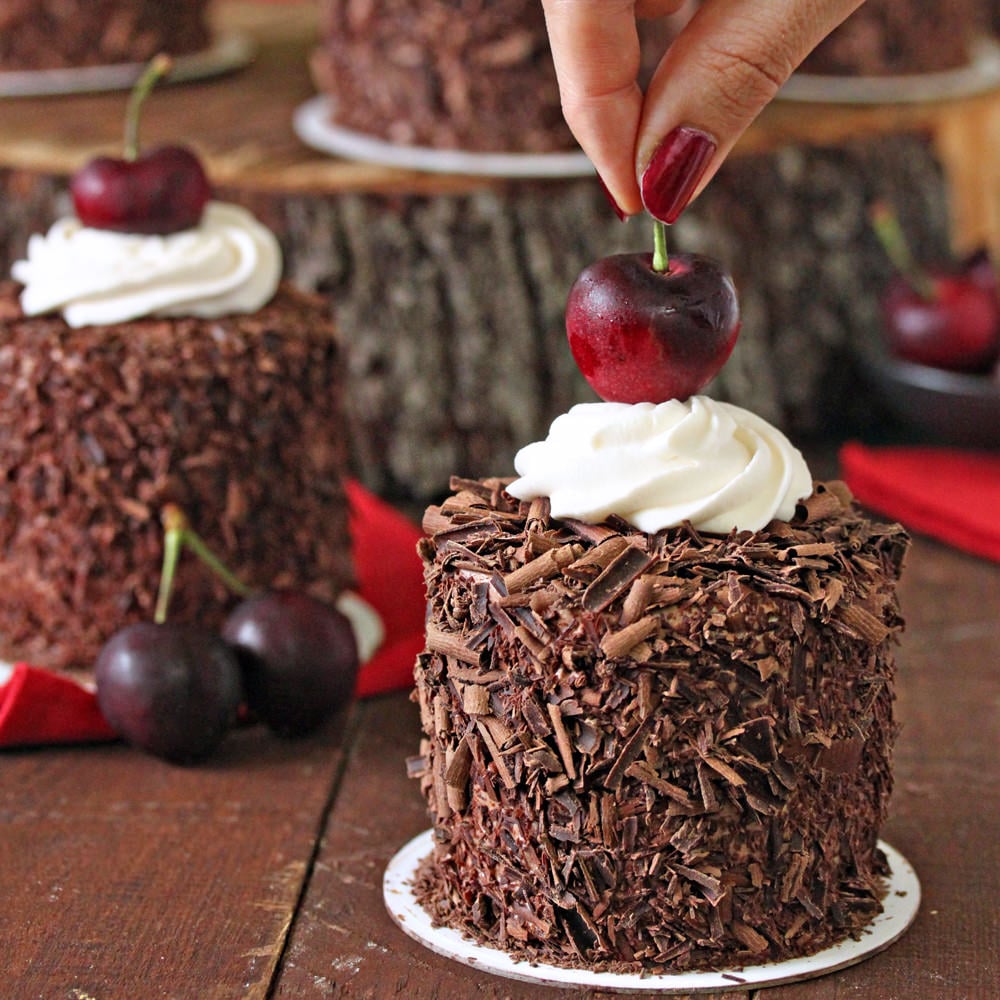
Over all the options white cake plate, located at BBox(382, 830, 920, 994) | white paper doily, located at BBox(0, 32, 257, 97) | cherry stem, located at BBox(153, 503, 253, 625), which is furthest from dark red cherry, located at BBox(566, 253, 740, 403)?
white paper doily, located at BBox(0, 32, 257, 97)

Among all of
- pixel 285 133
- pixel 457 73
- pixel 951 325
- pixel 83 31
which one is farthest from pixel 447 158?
pixel 83 31

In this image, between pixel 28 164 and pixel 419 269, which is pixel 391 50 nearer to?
pixel 419 269

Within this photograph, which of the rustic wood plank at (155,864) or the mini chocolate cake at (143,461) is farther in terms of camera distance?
the mini chocolate cake at (143,461)

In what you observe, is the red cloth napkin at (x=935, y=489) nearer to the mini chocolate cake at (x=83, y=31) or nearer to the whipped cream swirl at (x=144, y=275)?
the whipped cream swirl at (x=144, y=275)

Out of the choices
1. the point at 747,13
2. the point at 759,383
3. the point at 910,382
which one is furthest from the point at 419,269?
the point at 747,13

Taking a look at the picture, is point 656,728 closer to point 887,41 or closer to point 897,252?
point 897,252

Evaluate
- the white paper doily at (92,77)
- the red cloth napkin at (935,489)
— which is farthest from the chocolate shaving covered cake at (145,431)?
the white paper doily at (92,77)
